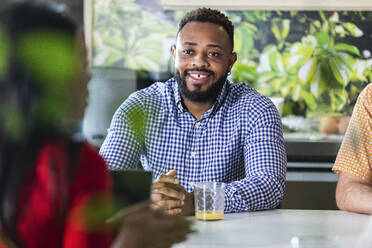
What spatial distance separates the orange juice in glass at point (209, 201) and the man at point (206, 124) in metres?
0.35

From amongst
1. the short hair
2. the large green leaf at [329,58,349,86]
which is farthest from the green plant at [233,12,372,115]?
the large green leaf at [329,58,349,86]

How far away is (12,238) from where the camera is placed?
425 mm

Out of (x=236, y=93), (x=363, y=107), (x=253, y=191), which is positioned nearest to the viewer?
(x=253, y=191)

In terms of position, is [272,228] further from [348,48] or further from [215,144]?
[348,48]

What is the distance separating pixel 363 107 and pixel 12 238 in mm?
1325

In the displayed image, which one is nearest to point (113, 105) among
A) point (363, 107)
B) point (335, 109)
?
point (363, 107)

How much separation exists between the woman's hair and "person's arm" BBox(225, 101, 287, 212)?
99cm

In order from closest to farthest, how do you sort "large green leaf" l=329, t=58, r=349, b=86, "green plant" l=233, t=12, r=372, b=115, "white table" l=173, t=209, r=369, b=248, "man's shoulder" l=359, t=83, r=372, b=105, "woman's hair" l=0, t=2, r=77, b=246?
"woman's hair" l=0, t=2, r=77, b=246 < "large green leaf" l=329, t=58, r=349, b=86 < "white table" l=173, t=209, r=369, b=248 < "man's shoulder" l=359, t=83, r=372, b=105 < "green plant" l=233, t=12, r=372, b=115

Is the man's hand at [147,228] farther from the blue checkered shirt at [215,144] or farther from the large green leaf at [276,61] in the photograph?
the large green leaf at [276,61]

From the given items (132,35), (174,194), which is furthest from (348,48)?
(174,194)

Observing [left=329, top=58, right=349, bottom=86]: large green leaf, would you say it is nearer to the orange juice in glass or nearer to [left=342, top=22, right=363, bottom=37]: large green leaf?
the orange juice in glass

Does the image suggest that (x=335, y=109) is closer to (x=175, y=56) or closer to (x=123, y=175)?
(x=175, y=56)

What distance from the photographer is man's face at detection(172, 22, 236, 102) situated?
172cm

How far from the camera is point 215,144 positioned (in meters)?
1.67
